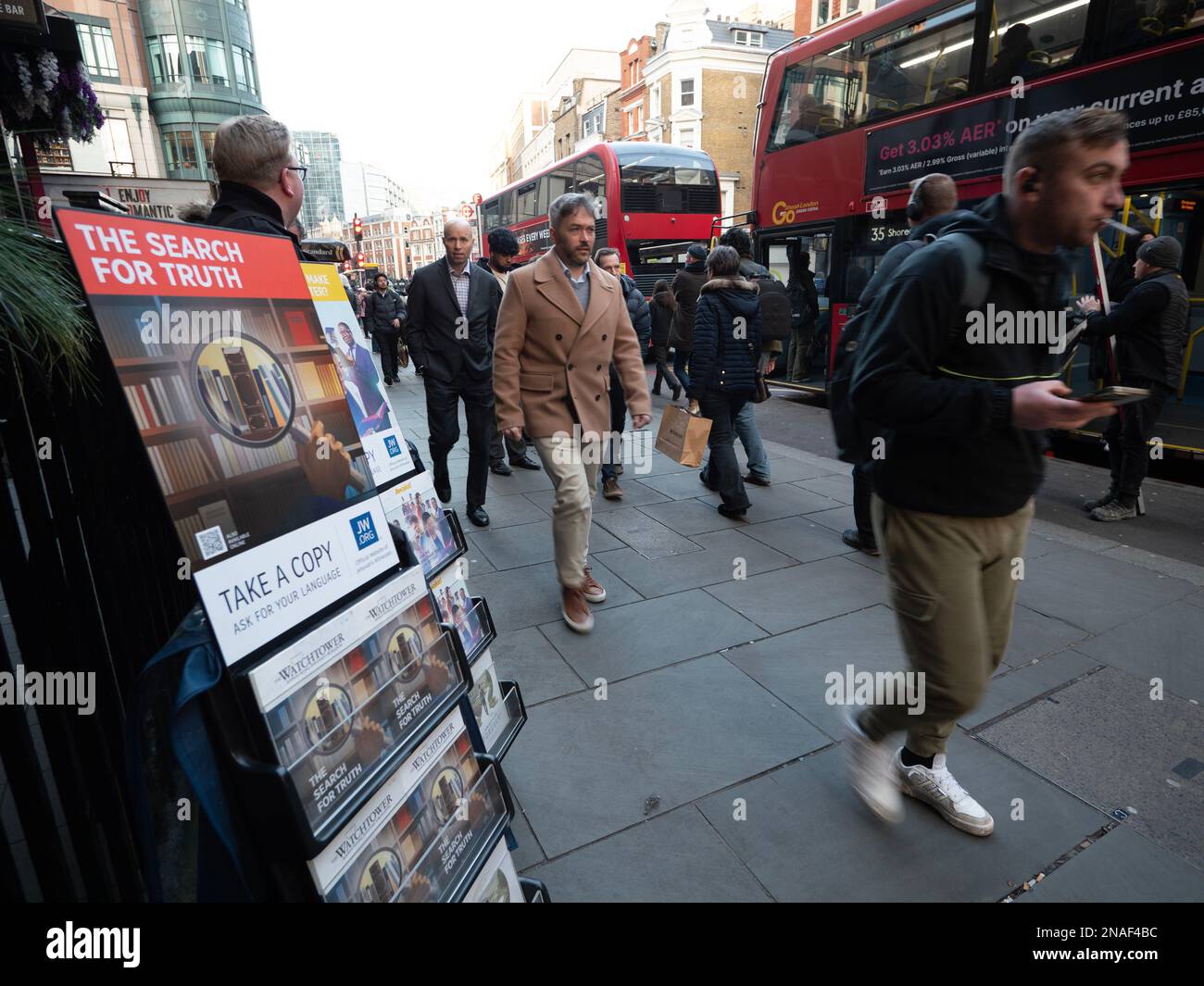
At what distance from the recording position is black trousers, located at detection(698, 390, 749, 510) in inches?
206

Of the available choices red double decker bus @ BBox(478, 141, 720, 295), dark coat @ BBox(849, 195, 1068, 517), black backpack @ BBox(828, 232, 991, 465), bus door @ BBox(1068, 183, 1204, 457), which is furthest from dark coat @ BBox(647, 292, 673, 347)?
dark coat @ BBox(849, 195, 1068, 517)

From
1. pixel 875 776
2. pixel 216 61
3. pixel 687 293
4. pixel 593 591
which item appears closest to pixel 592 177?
pixel 687 293

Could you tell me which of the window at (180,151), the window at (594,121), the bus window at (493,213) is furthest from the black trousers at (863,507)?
the window at (594,121)

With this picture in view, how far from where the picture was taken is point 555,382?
12.0ft

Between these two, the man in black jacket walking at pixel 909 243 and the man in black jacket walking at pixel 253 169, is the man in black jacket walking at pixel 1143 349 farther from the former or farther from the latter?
the man in black jacket walking at pixel 253 169

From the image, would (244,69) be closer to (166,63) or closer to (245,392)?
(166,63)

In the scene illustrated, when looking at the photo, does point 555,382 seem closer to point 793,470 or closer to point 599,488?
point 599,488

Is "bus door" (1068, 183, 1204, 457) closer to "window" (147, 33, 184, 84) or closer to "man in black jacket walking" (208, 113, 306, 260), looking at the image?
"man in black jacket walking" (208, 113, 306, 260)

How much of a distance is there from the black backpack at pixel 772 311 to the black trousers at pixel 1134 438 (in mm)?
2519

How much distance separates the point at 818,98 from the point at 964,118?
253 centimetres

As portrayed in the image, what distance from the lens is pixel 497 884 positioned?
65.8 inches

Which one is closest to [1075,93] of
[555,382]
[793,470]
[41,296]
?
[793,470]

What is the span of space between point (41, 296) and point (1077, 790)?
3.23 metres

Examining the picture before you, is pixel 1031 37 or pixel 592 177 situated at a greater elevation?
pixel 592 177
